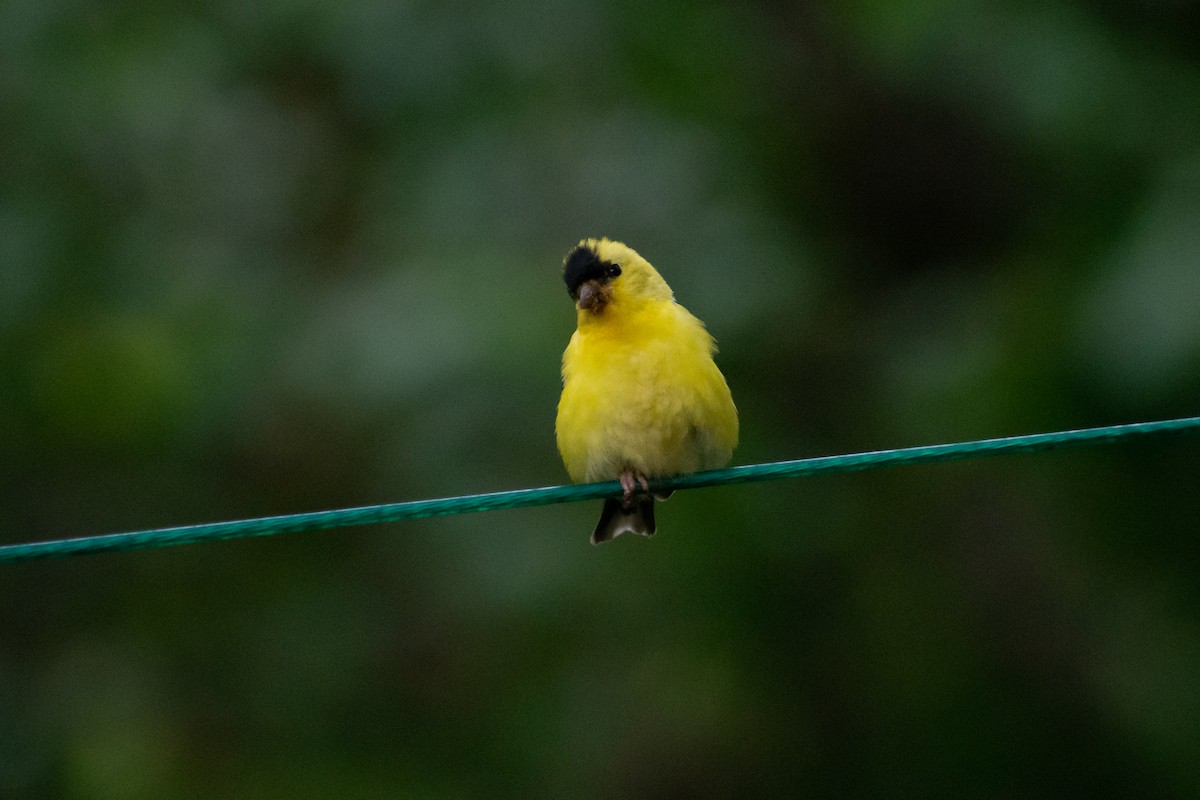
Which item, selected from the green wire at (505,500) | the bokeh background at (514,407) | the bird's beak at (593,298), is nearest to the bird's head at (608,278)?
the bird's beak at (593,298)

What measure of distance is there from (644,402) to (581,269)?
1.56 feet

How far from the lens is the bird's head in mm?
3770

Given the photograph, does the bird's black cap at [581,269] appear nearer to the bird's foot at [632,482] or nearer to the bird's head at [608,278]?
the bird's head at [608,278]

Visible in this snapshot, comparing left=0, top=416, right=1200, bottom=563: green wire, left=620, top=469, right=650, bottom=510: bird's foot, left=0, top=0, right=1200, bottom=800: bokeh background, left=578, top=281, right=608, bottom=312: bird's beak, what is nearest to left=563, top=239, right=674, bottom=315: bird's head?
left=578, top=281, right=608, bottom=312: bird's beak

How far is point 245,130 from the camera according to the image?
4520 millimetres

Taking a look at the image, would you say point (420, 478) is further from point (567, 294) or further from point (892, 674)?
point (892, 674)

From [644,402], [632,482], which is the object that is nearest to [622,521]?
[632,482]

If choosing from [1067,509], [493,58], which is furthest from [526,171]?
[1067,509]

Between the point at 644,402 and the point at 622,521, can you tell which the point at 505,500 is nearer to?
the point at 644,402

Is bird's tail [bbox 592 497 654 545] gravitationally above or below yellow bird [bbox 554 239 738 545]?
below

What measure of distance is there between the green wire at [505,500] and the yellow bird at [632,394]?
1.21 m

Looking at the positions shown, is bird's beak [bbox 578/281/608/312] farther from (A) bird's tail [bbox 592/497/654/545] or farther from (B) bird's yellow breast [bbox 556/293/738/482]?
(A) bird's tail [bbox 592/497/654/545]

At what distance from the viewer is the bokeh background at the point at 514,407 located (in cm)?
393

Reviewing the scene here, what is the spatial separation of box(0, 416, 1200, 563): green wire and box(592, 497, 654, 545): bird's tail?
4.90ft
